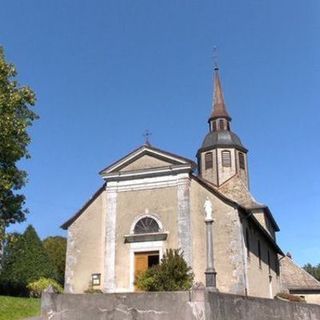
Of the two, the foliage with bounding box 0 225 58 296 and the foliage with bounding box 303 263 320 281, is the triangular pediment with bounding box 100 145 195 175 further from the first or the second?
the foliage with bounding box 303 263 320 281

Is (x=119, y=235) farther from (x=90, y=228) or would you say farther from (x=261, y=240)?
(x=261, y=240)

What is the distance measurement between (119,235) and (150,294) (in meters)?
13.0

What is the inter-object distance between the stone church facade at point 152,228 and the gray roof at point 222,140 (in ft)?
51.4

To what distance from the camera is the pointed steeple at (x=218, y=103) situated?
45.2 meters

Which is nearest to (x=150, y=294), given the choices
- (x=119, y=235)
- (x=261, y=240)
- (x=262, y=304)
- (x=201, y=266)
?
(x=262, y=304)

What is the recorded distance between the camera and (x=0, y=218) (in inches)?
826

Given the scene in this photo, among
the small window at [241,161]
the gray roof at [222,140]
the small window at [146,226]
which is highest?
the gray roof at [222,140]

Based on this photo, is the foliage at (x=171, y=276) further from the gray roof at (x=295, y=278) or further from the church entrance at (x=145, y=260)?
the gray roof at (x=295, y=278)

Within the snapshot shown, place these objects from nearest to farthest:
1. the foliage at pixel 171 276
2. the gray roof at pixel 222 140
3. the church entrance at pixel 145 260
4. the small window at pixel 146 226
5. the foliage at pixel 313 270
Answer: the foliage at pixel 171 276, the church entrance at pixel 145 260, the small window at pixel 146 226, the gray roof at pixel 222 140, the foliage at pixel 313 270

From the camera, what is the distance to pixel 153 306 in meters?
10.9

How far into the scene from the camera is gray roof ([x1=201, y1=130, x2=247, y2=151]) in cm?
4141

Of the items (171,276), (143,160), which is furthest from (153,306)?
(143,160)

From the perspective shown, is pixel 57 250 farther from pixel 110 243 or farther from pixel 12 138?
pixel 12 138

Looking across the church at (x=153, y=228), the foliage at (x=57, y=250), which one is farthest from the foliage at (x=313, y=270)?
the church at (x=153, y=228)
